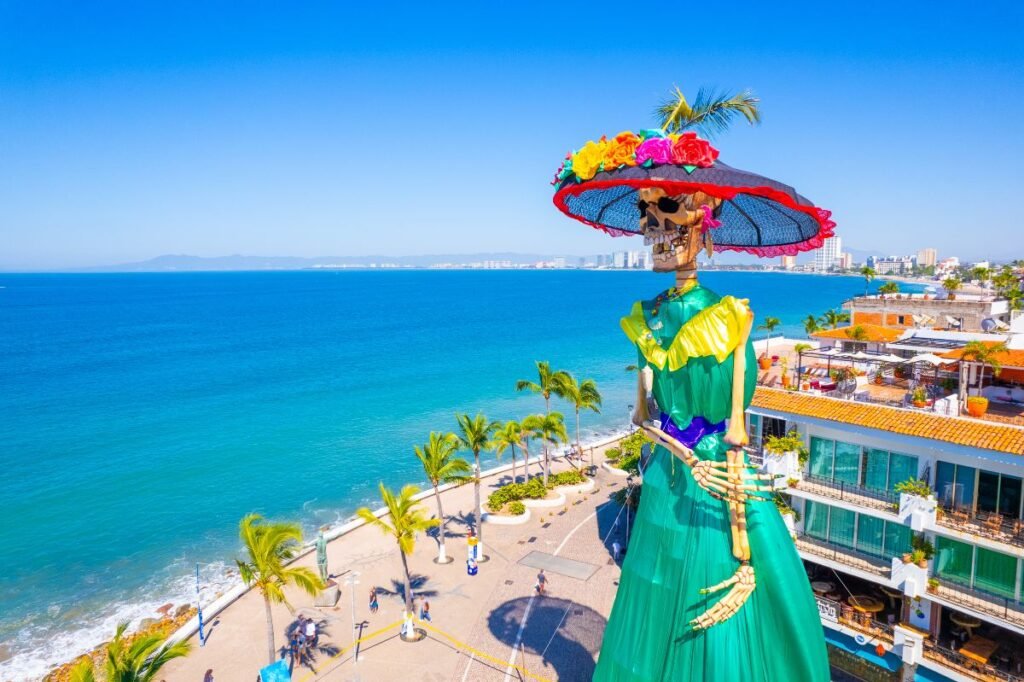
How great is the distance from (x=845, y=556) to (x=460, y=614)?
47.6ft

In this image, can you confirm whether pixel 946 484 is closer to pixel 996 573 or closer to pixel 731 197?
pixel 996 573

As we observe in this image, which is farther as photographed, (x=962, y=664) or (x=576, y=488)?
(x=576, y=488)

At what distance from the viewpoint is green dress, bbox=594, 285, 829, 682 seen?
10.0m

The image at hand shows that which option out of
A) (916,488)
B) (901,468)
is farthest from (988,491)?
(901,468)

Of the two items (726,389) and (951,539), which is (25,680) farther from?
(951,539)

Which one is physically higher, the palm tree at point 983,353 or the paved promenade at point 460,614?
the palm tree at point 983,353

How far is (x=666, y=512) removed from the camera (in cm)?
1068

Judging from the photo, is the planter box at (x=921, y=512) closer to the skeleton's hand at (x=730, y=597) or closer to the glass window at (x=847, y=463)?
the glass window at (x=847, y=463)

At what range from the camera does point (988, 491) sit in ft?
58.8

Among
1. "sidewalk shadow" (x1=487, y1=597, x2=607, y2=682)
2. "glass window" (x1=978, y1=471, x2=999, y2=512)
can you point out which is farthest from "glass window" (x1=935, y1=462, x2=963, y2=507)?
"sidewalk shadow" (x1=487, y1=597, x2=607, y2=682)

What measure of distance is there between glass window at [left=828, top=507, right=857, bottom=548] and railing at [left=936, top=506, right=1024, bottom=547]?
2761 mm

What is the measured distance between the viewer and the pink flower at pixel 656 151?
948 cm

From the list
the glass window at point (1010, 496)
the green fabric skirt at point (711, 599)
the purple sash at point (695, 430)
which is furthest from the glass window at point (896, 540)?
the purple sash at point (695, 430)

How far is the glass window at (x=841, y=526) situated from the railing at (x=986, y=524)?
2761 mm
